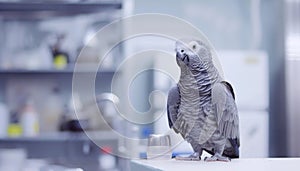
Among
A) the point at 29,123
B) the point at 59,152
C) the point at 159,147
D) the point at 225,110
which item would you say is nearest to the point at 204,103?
the point at 225,110

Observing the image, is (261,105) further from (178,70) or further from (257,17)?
(178,70)

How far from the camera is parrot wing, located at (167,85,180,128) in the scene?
1.10m

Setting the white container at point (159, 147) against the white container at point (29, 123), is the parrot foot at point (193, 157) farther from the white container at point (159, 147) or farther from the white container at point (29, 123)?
the white container at point (29, 123)

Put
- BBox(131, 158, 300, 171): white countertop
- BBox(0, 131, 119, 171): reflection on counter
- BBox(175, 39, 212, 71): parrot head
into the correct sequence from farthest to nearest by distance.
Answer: BBox(0, 131, 119, 171): reflection on counter < BBox(175, 39, 212, 71): parrot head < BBox(131, 158, 300, 171): white countertop

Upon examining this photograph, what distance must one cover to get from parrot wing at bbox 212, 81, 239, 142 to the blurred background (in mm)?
1551

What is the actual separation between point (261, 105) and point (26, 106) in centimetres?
131

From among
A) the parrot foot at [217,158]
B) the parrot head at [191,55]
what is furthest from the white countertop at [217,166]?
the parrot head at [191,55]

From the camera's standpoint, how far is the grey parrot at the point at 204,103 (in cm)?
103

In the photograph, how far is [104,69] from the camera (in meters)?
2.66

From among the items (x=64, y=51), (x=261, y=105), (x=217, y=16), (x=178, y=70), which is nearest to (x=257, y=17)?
(x=217, y=16)

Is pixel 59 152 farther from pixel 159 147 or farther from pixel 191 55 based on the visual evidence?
pixel 191 55

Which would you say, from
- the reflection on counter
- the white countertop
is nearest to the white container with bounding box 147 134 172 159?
the white countertop

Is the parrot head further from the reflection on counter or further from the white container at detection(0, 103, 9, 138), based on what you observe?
the white container at detection(0, 103, 9, 138)

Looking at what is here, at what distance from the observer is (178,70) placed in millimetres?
1092
